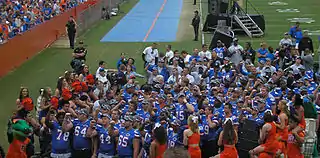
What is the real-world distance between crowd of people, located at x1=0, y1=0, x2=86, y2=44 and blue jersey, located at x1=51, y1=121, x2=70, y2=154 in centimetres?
1118

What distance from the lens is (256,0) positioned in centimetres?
4203

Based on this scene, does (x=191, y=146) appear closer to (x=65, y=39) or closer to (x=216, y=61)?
(x=216, y=61)

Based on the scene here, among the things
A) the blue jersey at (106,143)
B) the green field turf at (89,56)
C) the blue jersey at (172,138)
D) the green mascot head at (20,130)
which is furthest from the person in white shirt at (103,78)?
the green mascot head at (20,130)

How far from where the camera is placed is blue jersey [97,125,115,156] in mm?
9898

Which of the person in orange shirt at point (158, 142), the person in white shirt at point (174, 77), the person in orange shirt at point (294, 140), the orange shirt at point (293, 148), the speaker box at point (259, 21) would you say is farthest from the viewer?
the speaker box at point (259, 21)

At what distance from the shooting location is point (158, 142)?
8.46 meters

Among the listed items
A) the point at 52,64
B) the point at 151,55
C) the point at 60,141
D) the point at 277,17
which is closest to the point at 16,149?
the point at 60,141

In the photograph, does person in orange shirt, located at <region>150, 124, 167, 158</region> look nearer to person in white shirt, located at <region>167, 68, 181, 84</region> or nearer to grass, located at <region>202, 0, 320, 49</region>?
person in white shirt, located at <region>167, 68, 181, 84</region>

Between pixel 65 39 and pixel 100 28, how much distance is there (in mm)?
4426

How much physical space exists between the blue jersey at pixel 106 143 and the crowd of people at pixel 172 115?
0.02 meters

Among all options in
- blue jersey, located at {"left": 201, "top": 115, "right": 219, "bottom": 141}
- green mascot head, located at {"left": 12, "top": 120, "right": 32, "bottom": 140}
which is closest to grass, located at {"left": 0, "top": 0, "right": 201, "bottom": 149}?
green mascot head, located at {"left": 12, "top": 120, "right": 32, "bottom": 140}

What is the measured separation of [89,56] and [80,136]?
13.8 metres

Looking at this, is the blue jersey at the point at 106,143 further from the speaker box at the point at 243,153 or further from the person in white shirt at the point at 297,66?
the person in white shirt at the point at 297,66

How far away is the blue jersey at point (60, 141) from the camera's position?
33.3 feet
